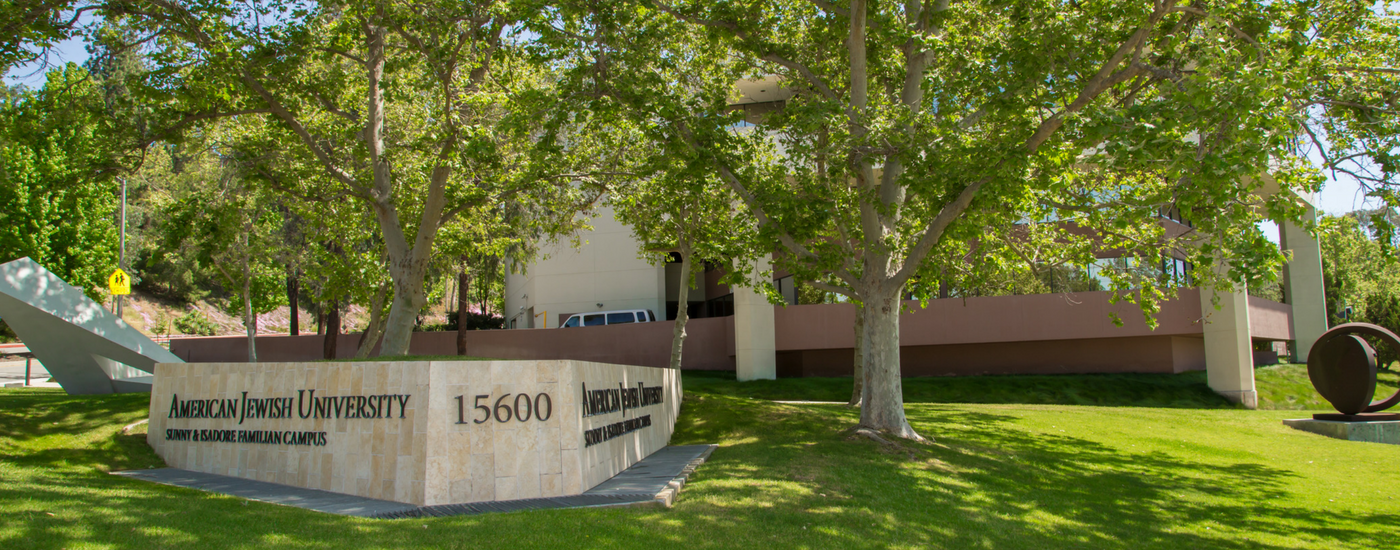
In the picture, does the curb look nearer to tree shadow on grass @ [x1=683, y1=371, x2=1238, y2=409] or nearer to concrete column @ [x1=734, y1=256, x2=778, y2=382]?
tree shadow on grass @ [x1=683, y1=371, x2=1238, y2=409]

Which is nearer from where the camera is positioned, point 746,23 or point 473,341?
point 746,23

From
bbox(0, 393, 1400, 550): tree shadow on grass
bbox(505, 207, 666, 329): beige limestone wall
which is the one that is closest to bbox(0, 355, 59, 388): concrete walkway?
bbox(0, 393, 1400, 550): tree shadow on grass

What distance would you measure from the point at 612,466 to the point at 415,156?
11.2m

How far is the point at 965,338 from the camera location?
2683 cm

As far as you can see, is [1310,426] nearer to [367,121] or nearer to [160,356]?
[367,121]

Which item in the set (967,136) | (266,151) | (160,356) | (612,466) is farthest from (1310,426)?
(160,356)

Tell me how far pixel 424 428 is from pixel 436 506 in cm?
80

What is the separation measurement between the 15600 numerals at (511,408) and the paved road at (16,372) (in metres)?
26.1

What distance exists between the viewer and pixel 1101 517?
29.2 ft

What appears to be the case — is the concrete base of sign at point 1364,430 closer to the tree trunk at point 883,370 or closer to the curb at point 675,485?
the tree trunk at point 883,370

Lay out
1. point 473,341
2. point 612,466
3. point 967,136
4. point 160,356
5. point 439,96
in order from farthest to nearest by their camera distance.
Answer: point 473,341 → point 160,356 → point 439,96 → point 967,136 → point 612,466

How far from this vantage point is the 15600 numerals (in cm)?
834

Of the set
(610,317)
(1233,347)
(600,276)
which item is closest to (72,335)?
(610,317)

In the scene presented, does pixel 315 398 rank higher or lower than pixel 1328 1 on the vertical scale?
lower
